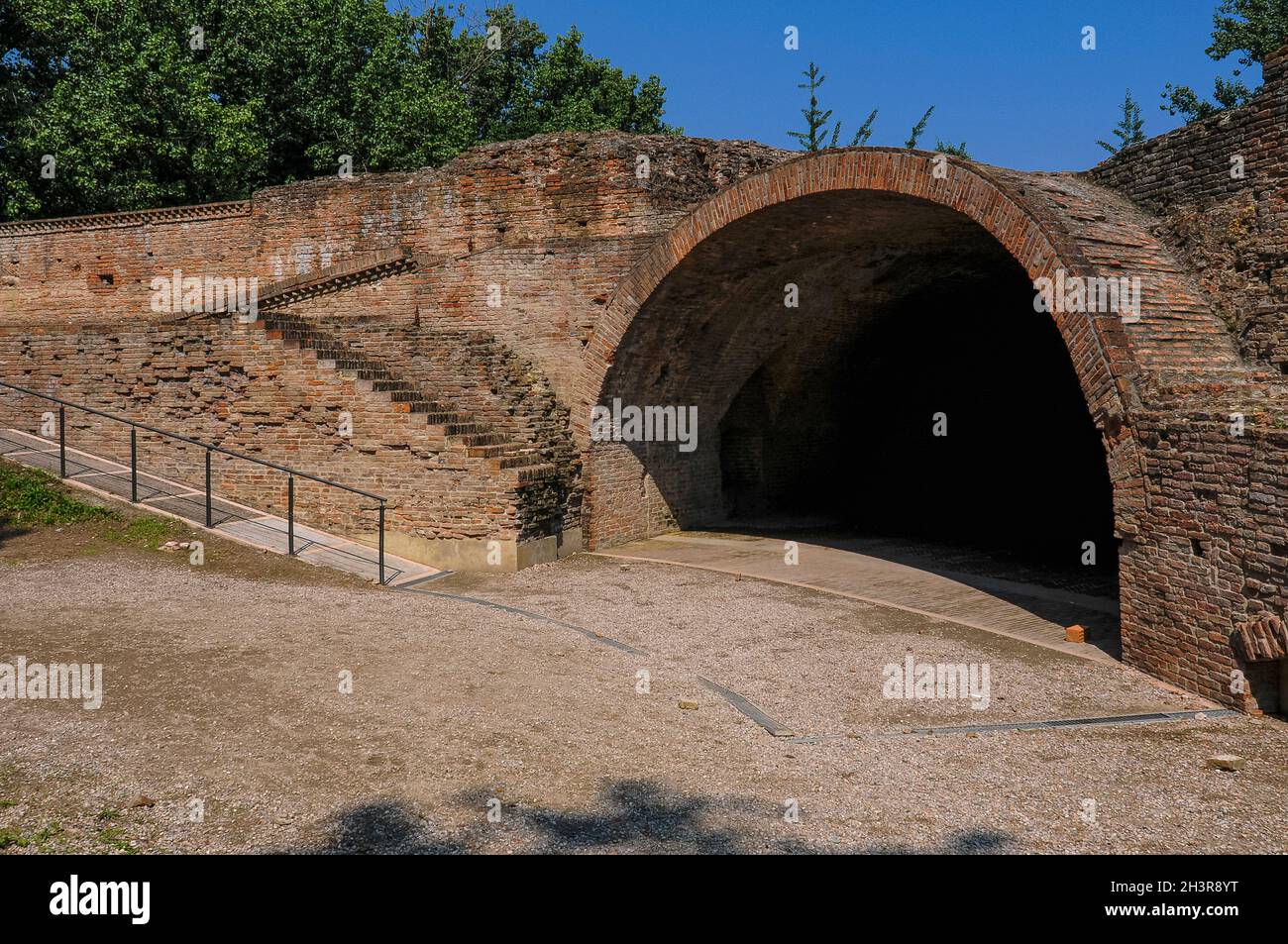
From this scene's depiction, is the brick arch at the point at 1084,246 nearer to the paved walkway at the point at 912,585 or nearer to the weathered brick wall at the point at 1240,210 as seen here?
the weathered brick wall at the point at 1240,210

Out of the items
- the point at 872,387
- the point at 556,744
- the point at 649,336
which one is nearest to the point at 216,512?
the point at 649,336

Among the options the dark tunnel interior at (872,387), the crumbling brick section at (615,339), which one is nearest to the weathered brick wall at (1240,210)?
the crumbling brick section at (615,339)

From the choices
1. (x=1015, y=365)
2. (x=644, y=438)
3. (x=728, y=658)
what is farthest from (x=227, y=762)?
(x=1015, y=365)

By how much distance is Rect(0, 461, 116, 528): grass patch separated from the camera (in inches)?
466

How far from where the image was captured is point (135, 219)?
2102cm

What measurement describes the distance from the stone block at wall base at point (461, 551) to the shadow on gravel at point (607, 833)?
685 cm

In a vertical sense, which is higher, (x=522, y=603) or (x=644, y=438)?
(x=644, y=438)

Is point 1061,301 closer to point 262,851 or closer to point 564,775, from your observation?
point 564,775

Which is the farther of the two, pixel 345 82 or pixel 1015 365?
pixel 345 82

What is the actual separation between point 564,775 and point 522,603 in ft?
16.2

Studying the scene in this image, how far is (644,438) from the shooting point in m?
15.2

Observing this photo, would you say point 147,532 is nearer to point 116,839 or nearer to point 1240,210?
point 116,839

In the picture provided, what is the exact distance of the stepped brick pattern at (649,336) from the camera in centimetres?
790

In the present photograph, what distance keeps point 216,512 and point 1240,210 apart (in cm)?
1206
